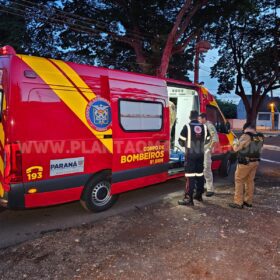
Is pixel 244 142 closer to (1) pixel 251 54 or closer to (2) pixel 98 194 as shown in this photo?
(2) pixel 98 194

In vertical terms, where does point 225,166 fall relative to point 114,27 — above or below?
below

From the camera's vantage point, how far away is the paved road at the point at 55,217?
4645mm

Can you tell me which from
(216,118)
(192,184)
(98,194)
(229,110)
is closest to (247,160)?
(192,184)

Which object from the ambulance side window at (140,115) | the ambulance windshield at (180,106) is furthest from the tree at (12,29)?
the ambulance side window at (140,115)

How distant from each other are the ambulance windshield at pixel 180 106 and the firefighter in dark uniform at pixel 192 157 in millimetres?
1729

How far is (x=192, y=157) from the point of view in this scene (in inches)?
241

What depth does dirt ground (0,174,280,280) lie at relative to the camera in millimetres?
3531

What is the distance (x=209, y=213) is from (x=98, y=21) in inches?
610

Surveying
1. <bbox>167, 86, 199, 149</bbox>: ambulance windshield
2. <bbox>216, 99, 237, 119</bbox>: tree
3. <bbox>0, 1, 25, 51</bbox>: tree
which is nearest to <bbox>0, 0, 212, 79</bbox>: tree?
<bbox>0, 1, 25, 51</bbox>: tree

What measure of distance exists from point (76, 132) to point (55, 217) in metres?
1.55

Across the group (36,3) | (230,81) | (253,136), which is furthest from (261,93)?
(253,136)

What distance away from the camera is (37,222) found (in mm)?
5117

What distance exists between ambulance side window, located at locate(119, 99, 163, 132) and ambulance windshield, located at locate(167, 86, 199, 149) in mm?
1594

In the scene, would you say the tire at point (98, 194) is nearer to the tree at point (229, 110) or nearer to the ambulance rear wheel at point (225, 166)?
the ambulance rear wheel at point (225, 166)
